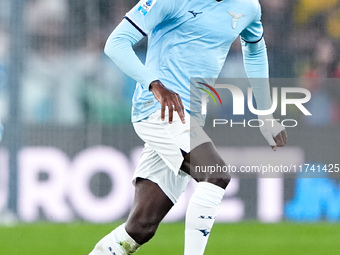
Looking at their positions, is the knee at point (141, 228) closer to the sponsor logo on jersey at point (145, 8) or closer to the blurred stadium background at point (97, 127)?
the sponsor logo on jersey at point (145, 8)

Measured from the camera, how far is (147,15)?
4.48m

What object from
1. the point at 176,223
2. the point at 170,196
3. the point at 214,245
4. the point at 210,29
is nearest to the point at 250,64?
the point at 210,29

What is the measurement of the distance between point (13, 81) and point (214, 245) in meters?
2.68

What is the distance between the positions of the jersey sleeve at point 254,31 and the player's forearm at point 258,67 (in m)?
0.04

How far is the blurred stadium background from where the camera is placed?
830 centimetres

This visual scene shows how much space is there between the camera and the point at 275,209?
28.0 ft

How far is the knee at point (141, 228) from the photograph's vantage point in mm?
4711

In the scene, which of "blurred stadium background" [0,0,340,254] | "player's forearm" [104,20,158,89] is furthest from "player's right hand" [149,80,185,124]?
"blurred stadium background" [0,0,340,254]

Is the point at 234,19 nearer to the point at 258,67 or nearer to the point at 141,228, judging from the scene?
the point at 258,67

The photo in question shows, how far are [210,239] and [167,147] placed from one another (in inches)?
119

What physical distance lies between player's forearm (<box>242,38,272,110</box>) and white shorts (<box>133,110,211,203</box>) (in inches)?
31.0

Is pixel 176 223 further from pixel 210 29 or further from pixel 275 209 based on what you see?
pixel 210 29

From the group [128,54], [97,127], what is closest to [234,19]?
[128,54]
